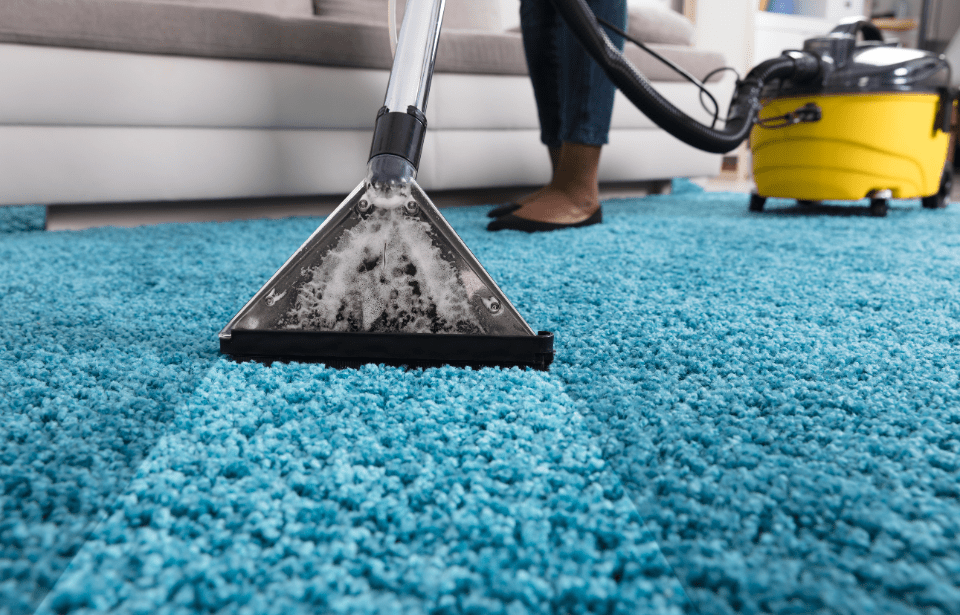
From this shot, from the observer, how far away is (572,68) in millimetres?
1148

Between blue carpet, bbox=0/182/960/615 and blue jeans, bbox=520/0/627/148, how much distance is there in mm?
628

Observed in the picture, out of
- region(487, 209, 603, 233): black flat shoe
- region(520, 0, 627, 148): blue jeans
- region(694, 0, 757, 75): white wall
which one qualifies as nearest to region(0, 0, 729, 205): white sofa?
region(520, 0, 627, 148): blue jeans

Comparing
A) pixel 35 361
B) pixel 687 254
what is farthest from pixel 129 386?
pixel 687 254

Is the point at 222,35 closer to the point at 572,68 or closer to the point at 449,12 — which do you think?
the point at 572,68

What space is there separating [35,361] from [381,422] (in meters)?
0.31

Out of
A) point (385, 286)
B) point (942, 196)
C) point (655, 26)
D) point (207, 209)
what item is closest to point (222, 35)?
point (207, 209)

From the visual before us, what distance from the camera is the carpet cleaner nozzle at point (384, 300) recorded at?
461 mm

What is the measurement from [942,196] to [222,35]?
5.85ft

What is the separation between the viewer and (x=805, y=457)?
13.2 inches

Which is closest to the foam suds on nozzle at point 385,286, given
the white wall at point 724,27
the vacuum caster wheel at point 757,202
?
the vacuum caster wheel at point 757,202

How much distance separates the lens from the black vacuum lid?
4.34ft

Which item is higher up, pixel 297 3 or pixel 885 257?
pixel 297 3

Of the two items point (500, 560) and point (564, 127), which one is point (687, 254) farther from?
point (500, 560)

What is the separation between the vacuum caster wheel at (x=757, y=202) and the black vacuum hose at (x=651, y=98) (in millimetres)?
374
